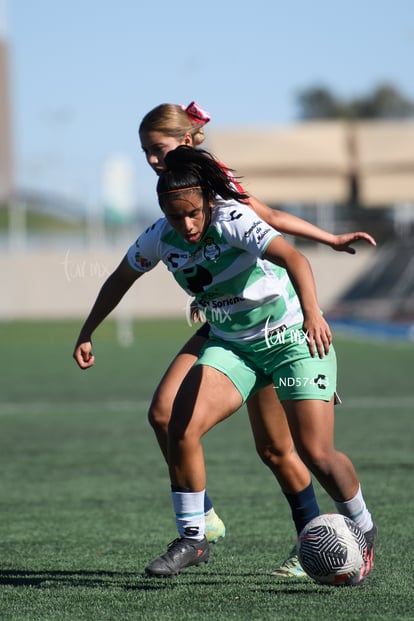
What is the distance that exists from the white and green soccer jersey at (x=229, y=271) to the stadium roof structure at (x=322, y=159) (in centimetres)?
2014

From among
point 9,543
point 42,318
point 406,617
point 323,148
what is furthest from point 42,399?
point 42,318

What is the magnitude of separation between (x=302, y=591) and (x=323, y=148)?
21.9 metres

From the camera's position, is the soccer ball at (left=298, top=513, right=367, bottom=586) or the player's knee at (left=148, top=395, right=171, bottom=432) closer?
the soccer ball at (left=298, top=513, right=367, bottom=586)

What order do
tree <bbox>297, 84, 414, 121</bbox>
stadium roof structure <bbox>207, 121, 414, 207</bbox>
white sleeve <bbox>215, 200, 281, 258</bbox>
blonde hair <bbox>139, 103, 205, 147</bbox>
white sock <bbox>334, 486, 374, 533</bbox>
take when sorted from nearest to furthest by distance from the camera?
white sleeve <bbox>215, 200, 281, 258</bbox> → white sock <bbox>334, 486, 374, 533</bbox> → blonde hair <bbox>139, 103, 205, 147</bbox> → stadium roof structure <bbox>207, 121, 414, 207</bbox> → tree <bbox>297, 84, 414, 121</bbox>

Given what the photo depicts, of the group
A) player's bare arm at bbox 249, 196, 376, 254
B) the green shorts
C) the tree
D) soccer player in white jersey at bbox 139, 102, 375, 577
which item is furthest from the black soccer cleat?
the tree

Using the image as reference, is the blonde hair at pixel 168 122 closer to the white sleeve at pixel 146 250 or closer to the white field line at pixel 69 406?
the white sleeve at pixel 146 250

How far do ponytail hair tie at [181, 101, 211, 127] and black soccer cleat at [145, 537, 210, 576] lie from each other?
1887mm

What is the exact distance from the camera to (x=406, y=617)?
4258 mm

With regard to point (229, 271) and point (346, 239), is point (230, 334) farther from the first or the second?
point (346, 239)

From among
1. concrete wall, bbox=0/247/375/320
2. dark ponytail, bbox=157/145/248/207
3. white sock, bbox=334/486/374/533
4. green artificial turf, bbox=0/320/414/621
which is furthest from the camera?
concrete wall, bbox=0/247/375/320

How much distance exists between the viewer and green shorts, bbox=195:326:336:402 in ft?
15.8

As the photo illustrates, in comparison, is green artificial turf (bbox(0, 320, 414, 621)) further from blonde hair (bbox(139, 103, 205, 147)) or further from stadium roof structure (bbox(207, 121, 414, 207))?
stadium roof structure (bbox(207, 121, 414, 207))

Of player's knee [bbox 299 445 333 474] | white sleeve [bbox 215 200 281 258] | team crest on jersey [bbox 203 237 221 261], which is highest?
white sleeve [bbox 215 200 281 258]

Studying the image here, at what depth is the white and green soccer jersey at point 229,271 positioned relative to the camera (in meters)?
4.80
